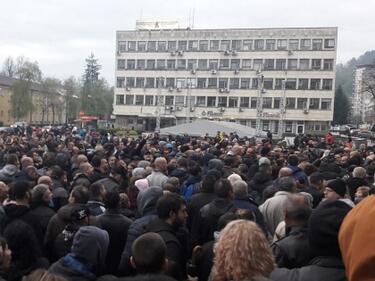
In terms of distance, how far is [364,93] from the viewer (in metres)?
118

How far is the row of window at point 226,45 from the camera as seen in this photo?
2997 inches

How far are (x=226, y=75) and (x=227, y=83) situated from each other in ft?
4.07

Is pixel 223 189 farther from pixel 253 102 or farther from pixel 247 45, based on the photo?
pixel 247 45

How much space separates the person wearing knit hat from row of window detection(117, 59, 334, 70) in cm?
7581

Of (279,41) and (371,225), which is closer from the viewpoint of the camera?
(371,225)

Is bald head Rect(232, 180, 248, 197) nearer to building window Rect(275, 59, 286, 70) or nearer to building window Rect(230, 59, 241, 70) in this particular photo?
building window Rect(275, 59, 286, 70)

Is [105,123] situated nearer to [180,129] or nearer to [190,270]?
[180,129]

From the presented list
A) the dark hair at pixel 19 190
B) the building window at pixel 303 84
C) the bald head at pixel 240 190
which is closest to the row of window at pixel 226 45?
the building window at pixel 303 84

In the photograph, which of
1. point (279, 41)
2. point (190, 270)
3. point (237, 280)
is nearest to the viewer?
point (237, 280)

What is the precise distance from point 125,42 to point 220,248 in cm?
8530

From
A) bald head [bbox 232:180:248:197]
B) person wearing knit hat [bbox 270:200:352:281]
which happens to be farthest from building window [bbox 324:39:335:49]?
person wearing knit hat [bbox 270:200:352:281]

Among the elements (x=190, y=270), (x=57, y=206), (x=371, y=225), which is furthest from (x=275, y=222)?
(x=371, y=225)

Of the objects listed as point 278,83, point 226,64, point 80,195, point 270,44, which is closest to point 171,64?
point 226,64

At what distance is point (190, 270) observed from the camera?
5.72 metres
